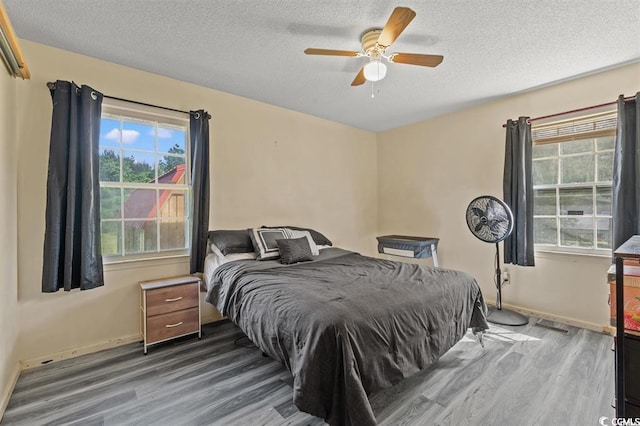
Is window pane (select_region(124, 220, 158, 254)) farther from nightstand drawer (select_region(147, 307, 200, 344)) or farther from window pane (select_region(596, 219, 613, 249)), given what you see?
window pane (select_region(596, 219, 613, 249))

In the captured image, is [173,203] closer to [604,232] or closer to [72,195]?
[72,195]

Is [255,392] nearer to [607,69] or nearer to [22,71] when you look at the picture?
[22,71]

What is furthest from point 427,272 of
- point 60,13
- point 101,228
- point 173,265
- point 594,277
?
point 60,13

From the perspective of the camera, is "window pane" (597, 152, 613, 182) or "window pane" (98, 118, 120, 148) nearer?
"window pane" (98, 118, 120, 148)

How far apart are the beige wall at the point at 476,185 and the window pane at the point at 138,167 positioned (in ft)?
10.9

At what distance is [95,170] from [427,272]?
9.31 ft

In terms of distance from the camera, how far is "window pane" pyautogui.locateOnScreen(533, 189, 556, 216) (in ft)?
10.0

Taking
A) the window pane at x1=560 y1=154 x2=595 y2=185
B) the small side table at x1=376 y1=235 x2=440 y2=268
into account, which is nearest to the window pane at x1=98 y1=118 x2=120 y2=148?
the small side table at x1=376 y1=235 x2=440 y2=268

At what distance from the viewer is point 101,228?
8.11ft

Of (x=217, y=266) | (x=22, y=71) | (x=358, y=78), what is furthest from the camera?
(x=217, y=266)

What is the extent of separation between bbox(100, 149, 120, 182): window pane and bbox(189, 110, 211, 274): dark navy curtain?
0.63 metres

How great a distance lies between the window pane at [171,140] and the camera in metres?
2.85

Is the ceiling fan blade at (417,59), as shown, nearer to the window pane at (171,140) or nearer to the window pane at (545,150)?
the window pane at (545,150)

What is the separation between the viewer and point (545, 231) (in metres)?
3.11
